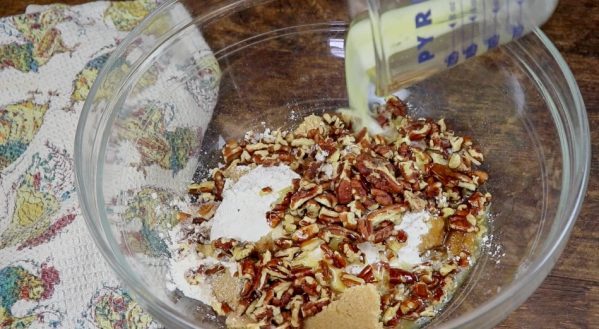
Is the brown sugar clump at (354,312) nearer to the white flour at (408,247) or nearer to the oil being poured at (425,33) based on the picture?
the white flour at (408,247)

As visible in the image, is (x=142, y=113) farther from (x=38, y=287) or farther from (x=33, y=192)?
(x=38, y=287)

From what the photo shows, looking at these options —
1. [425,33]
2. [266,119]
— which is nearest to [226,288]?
[266,119]

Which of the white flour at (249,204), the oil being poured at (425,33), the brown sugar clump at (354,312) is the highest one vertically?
the oil being poured at (425,33)

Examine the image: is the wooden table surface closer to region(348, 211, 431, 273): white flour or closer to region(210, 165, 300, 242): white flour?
region(348, 211, 431, 273): white flour

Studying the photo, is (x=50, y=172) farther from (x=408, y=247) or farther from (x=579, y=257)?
(x=579, y=257)

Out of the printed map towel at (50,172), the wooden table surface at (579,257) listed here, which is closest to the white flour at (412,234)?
the wooden table surface at (579,257)

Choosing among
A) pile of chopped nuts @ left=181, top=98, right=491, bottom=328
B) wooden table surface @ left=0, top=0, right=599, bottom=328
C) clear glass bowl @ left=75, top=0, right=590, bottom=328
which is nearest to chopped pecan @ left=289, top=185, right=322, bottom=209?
pile of chopped nuts @ left=181, top=98, right=491, bottom=328

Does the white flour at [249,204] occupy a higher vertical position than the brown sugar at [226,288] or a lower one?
higher
